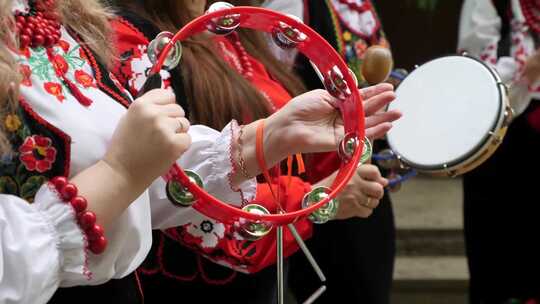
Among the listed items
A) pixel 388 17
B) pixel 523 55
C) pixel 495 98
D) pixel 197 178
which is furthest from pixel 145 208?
pixel 388 17

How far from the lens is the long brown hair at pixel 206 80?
1515mm

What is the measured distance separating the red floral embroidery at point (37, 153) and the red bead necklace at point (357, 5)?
152 cm

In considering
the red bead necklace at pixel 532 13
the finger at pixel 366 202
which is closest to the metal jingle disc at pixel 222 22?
the finger at pixel 366 202

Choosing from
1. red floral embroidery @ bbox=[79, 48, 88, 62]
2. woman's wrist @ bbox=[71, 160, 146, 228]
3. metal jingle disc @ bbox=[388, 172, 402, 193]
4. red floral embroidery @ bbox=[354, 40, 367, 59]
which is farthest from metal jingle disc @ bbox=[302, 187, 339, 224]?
red floral embroidery @ bbox=[354, 40, 367, 59]

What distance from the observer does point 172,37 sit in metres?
1.12

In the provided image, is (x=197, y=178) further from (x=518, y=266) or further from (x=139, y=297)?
(x=518, y=266)

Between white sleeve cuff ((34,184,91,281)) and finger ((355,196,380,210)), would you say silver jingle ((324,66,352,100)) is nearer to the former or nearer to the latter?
white sleeve cuff ((34,184,91,281))

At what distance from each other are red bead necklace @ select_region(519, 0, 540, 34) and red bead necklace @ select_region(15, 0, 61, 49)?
6.24 feet

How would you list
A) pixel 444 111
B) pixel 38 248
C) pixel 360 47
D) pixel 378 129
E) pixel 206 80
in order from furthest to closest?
1. pixel 360 47
2. pixel 444 111
3. pixel 206 80
4. pixel 378 129
5. pixel 38 248

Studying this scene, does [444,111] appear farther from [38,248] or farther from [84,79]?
[38,248]

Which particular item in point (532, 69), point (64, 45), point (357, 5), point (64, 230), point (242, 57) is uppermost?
point (64, 45)

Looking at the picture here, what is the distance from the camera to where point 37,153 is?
1042 millimetres

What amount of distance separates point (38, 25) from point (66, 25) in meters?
0.08

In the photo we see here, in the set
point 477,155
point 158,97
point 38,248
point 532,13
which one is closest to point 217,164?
point 158,97
